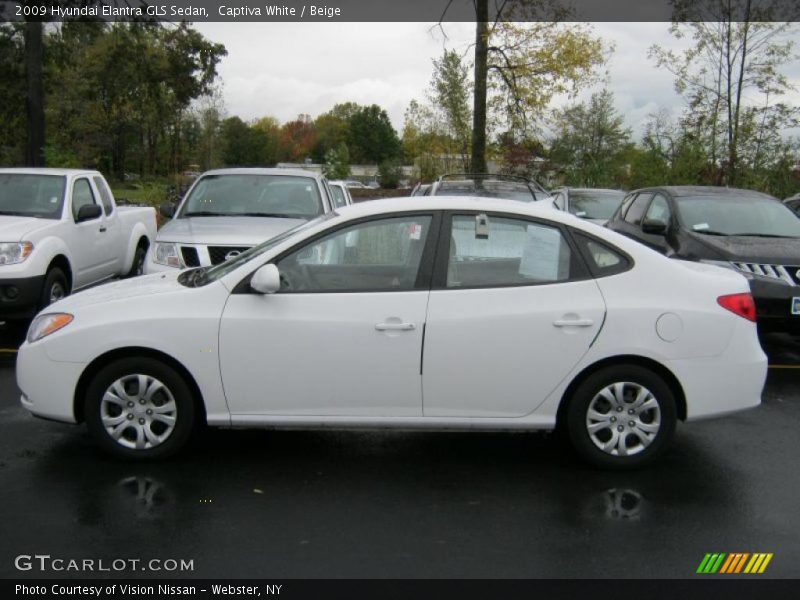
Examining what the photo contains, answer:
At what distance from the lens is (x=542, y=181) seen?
31766 millimetres

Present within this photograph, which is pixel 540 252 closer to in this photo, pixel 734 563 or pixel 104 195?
pixel 734 563

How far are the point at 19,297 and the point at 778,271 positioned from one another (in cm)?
758

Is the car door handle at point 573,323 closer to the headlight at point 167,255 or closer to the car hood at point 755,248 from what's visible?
the car hood at point 755,248

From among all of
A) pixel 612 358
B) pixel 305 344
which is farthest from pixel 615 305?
pixel 305 344

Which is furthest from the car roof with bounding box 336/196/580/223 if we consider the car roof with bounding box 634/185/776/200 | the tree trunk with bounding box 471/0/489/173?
the tree trunk with bounding box 471/0/489/173

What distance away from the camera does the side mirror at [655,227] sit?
1002 cm

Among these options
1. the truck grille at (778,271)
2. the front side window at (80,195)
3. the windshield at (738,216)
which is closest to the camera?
the truck grille at (778,271)

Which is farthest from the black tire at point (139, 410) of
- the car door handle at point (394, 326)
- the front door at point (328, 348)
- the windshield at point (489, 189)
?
the windshield at point (489, 189)

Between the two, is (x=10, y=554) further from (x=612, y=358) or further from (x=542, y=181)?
(x=542, y=181)

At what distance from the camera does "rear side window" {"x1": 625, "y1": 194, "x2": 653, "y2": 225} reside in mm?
11455

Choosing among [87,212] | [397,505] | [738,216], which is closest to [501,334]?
[397,505]

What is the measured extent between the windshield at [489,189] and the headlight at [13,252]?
16.5ft

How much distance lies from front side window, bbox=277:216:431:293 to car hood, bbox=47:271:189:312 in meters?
0.75

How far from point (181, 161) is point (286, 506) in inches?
2142
